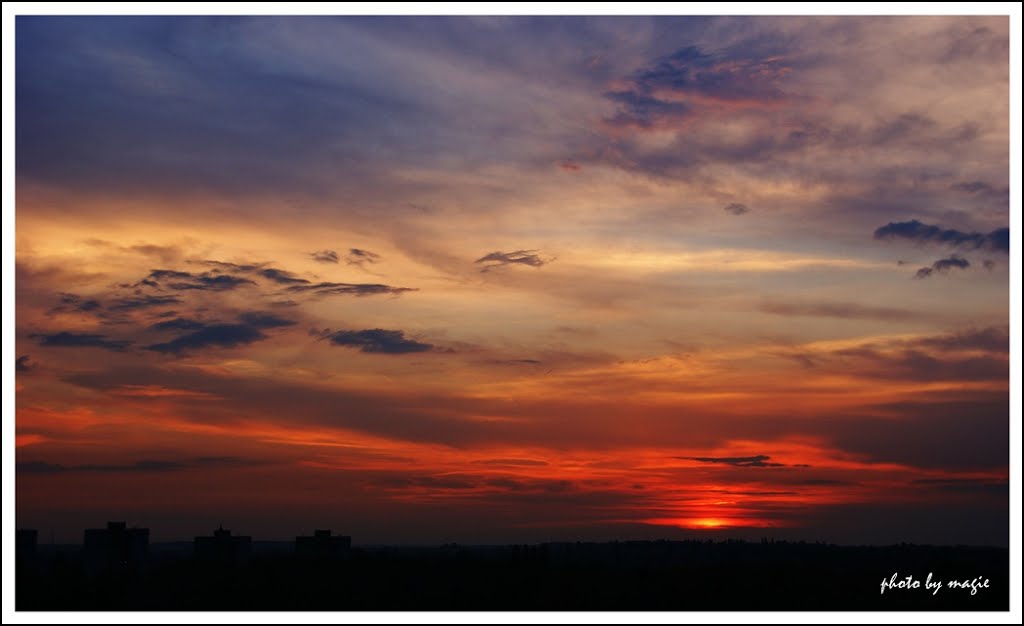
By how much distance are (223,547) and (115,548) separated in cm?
887

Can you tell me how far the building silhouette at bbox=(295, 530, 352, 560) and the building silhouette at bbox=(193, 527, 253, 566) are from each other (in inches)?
188

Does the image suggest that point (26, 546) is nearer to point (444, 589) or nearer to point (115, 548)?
point (115, 548)

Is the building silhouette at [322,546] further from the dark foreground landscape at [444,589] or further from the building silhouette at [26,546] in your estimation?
the building silhouette at [26,546]

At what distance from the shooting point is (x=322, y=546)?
4031 inches

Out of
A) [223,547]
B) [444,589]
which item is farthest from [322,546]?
[444,589]

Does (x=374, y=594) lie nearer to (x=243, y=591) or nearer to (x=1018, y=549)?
(x=243, y=591)

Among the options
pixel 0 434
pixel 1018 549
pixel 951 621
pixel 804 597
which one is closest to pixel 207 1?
pixel 0 434

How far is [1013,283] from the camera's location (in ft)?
138

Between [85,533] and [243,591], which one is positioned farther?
[85,533]

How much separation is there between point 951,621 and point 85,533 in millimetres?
68335

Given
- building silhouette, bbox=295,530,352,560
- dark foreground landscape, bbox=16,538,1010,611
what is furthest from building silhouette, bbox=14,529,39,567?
building silhouette, bbox=295,530,352,560

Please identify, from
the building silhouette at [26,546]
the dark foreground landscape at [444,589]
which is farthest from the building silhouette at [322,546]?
the building silhouette at [26,546]

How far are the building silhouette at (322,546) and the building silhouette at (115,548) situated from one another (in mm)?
13152

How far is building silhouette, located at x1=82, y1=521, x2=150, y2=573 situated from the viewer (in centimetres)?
9269
